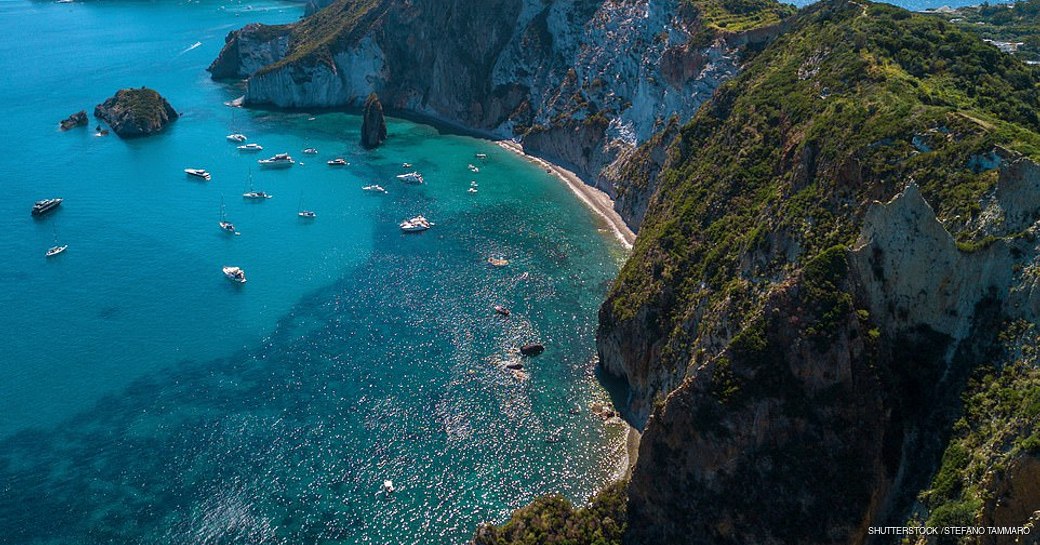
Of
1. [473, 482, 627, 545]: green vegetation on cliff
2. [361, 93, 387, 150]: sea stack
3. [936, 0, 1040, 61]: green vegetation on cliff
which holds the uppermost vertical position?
[936, 0, 1040, 61]: green vegetation on cliff

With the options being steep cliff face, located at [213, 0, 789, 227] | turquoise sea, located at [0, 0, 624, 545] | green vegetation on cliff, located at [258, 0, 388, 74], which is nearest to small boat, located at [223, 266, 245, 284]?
turquoise sea, located at [0, 0, 624, 545]

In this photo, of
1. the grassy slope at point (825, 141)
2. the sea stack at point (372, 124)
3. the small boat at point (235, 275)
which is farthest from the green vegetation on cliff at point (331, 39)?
the grassy slope at point (825, 141)

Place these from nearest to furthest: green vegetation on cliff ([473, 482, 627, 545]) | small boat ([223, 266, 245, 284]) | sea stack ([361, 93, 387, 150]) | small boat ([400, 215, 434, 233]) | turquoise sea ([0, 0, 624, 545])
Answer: green vegetation on cliff ([473, 482, 627, 545]) < turquoise sea ([0, 0, 624, 545]) < small boat ([223, 266, 245, 284]) < small boat ([400, 215, 434, 233]) < sea stack ([361, 93, 387, 150])

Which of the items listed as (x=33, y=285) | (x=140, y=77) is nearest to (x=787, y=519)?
(x=33, y=285)

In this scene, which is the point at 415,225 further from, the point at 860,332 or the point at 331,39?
the point at 331,39

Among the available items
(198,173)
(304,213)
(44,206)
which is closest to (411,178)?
(304,213)

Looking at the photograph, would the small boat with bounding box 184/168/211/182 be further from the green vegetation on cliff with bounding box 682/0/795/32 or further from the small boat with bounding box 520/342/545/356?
the green vegetation on cliff with bounding box 682/0/795/32

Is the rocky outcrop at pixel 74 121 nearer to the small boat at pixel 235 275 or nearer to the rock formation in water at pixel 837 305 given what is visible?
the small boat at pixel 235 275
